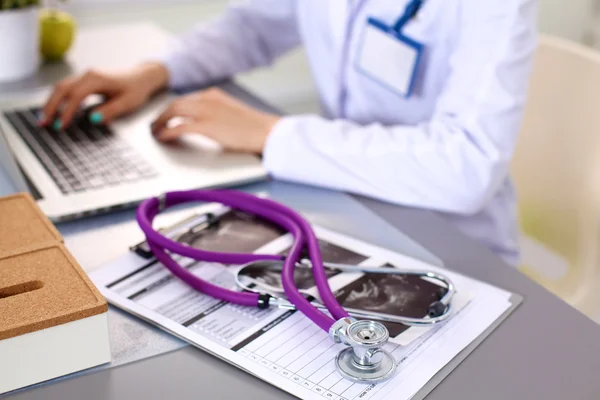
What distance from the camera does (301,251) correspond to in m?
0.81

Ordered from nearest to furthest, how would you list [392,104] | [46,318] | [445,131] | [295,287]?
1. [46,318]
2. [295,287]
3. [445,131]
4. [392,104]

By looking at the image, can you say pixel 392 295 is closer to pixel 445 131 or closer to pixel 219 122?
pixel 445 131

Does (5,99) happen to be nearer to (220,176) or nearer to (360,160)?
(220,176)

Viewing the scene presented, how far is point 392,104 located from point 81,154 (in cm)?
50

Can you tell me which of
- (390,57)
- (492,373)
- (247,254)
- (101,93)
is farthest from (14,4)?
(492,373)

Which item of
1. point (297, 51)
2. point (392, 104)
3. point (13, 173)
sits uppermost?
point (392, 104)

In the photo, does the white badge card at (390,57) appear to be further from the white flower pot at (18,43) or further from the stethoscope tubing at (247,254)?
the white flower pot at (18,43)

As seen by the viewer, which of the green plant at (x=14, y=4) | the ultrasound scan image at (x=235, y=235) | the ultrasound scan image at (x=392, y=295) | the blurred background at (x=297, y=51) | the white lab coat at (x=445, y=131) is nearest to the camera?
the ultrasound scan image at (x=392, y=295)

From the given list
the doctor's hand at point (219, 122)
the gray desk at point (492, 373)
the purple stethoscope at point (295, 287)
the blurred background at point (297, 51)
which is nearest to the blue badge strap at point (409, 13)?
the doctor's hand at point (219, 122)

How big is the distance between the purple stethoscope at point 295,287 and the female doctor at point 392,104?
15 centimetres

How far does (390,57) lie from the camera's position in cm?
114

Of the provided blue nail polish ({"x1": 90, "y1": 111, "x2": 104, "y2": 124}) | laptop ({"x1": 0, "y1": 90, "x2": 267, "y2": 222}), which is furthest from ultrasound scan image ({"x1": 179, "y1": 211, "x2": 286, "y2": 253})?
blue nail polish ({"x1": 90, "y1": 111, "x2": 104, "y2": 124})

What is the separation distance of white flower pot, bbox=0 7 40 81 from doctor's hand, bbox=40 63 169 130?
190mm

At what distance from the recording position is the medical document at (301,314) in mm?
648
